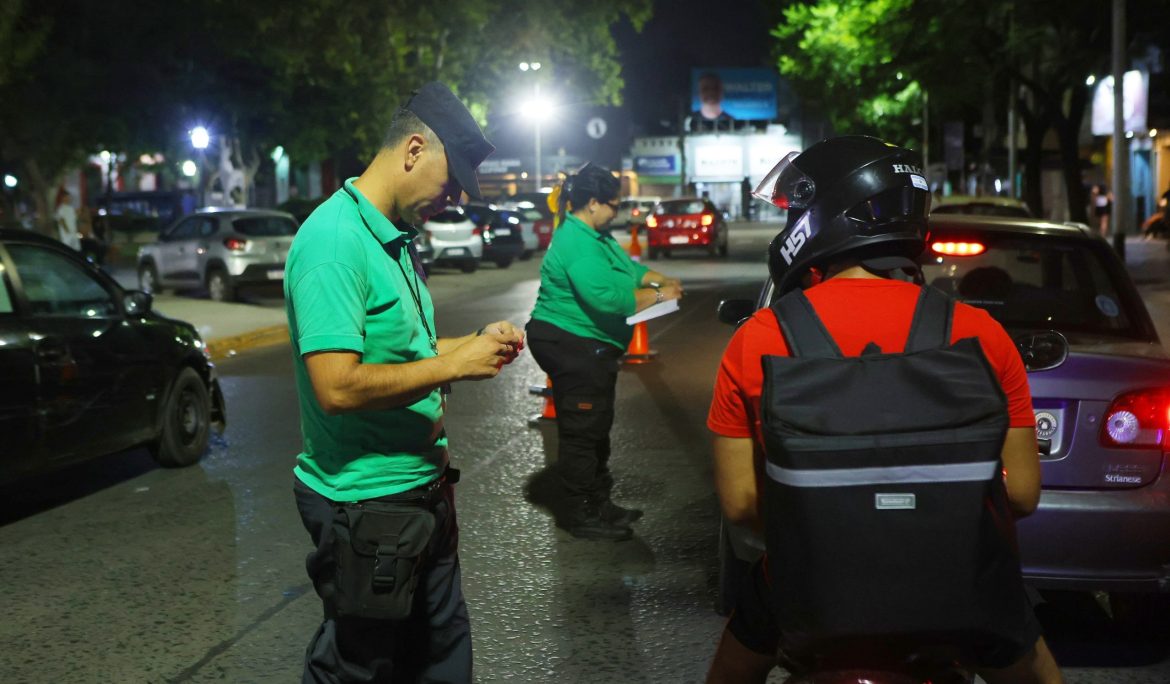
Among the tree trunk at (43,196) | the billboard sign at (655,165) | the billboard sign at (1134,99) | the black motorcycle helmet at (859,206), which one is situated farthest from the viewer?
the billboard sign at (655,165)

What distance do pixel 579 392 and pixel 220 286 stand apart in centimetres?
1715

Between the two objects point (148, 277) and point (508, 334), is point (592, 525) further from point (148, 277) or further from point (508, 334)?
point (148, 277)

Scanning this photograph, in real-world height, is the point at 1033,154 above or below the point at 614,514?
above

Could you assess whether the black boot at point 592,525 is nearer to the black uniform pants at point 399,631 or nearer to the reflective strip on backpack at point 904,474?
the black uniform pants at point 399,631

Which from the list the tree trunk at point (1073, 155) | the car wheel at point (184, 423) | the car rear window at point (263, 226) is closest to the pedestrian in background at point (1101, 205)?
the tree trunk at point (1073, 155)

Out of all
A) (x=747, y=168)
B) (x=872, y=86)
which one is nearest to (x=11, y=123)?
(x=872, y=86)

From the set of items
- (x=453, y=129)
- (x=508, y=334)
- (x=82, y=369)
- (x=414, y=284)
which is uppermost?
(x=453, y=129)

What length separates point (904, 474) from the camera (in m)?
2.18

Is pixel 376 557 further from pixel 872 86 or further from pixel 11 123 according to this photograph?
pixel 872 86

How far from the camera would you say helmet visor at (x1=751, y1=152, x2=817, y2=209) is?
8.67ft

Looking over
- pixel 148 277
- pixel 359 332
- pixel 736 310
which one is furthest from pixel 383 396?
pixel 148 277

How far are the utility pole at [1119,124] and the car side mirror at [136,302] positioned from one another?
1663cm

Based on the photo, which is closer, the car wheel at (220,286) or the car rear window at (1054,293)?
the car rear window at (1054,293)

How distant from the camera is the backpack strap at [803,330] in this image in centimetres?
234
